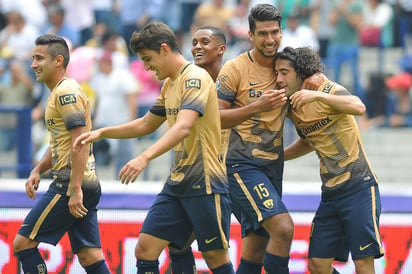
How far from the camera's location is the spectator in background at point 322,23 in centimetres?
1548

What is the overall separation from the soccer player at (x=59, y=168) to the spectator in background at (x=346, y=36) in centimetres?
806

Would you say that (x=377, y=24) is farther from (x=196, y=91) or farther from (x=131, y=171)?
(x=131, y=171)

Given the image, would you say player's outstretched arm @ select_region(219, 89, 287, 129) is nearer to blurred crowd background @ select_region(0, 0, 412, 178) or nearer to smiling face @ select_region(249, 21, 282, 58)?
smiling face @ select_region(249, 21, 282, 58)

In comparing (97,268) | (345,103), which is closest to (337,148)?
(345,103)

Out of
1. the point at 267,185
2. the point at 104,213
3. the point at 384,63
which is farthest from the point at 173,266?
the point at 384,63

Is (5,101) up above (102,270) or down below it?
above

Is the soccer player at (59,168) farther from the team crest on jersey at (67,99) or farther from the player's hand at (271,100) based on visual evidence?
the player's hand at (271,100)

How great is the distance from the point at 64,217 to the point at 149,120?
100 centimetres

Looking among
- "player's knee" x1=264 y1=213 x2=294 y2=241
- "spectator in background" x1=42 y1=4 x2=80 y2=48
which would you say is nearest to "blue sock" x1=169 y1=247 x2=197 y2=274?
"player's knee" x1=264 y1=213 x2=294 y2=241

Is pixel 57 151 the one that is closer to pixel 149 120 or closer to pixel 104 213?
pixel 149 120

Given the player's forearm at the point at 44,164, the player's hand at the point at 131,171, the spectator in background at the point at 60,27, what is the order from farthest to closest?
the spectator in background at the point at 60,27 < the player's forearm at the point at 44,164 < the player's hand at the point at 131,171

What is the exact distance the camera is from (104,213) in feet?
29.9

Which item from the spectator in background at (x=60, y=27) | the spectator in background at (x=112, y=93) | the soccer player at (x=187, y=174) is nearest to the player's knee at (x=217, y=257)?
the soccer player at (x=187, y=174)

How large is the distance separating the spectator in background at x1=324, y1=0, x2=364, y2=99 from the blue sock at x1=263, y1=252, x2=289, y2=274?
26.1 ft
